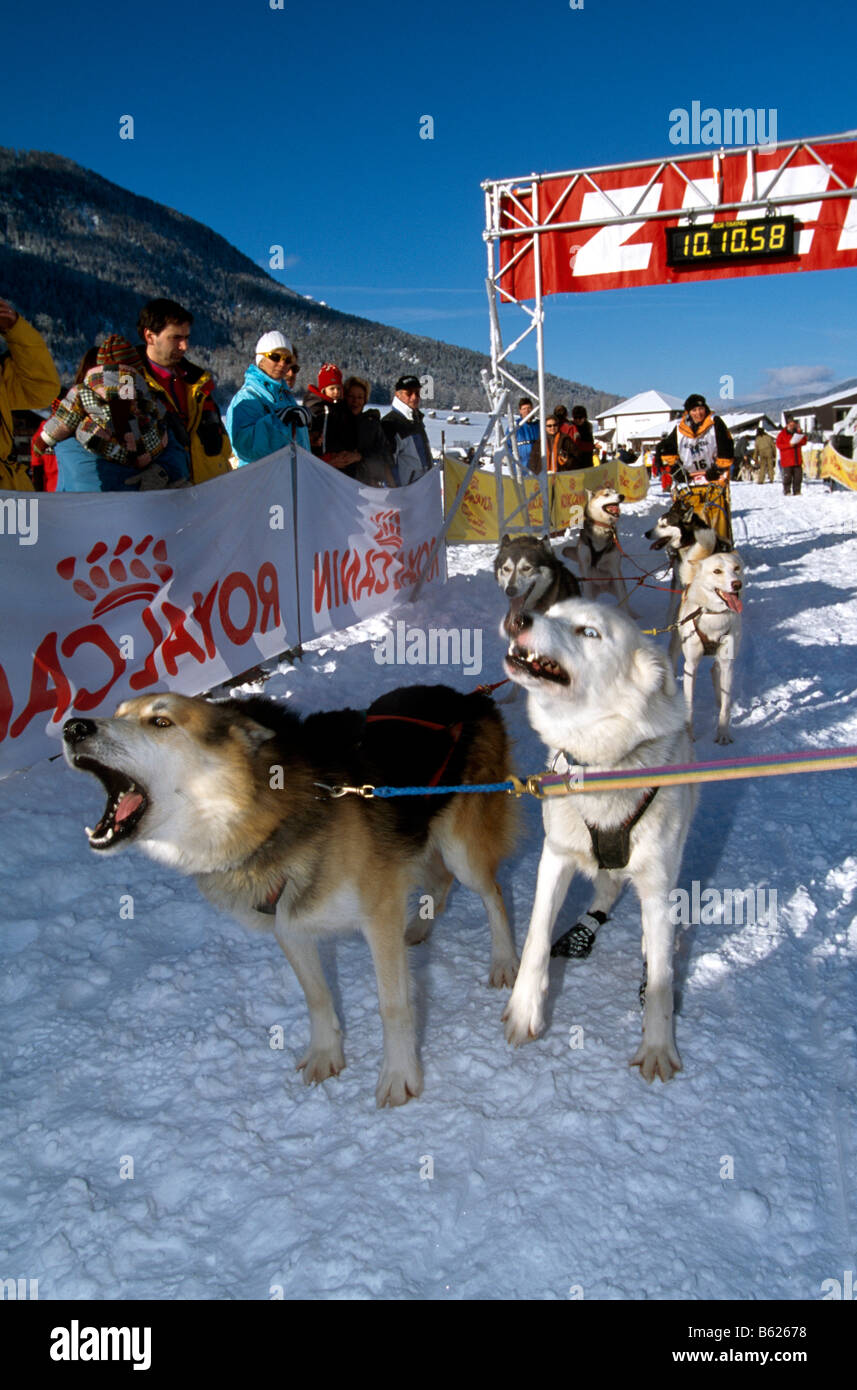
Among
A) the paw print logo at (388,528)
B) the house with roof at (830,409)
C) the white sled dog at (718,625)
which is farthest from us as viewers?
the house with roof at (830,409)

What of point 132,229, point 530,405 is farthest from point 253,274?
point 530,405

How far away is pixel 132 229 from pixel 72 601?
122464mm

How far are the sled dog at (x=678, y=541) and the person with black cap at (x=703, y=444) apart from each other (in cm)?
182

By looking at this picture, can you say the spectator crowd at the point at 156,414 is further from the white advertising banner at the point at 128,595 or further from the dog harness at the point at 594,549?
the dog harness at the point at 594,549

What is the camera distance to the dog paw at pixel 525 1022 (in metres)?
2.12

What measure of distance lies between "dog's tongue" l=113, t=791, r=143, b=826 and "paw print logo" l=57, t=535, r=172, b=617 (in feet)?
6.01

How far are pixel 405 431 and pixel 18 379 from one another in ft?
15.0

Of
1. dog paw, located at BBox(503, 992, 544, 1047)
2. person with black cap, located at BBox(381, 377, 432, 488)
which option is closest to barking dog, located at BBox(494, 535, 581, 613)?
person with black cap, located at BBox(381, 377, 432, 488)

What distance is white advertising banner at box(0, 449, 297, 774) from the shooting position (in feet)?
9.90

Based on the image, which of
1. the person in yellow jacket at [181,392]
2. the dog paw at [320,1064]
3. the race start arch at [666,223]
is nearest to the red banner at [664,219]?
the race start arch at [666,223]

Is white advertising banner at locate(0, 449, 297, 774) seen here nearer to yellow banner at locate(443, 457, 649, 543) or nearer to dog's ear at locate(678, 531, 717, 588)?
dog's ear at locate(678, 531, 717, 588)

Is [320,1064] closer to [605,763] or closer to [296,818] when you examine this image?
[296,818]

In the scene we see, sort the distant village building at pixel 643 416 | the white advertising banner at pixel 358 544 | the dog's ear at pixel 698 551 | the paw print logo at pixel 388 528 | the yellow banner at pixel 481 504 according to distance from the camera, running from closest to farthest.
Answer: the white advertising banner at pixel 358 544 < the dog's ear at pixel 698 551 < the paw print logo at pixel 388 528 < the yellow banner at pixel 481 504 < the distant village building at pixel 643 416

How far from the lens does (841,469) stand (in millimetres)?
20219
